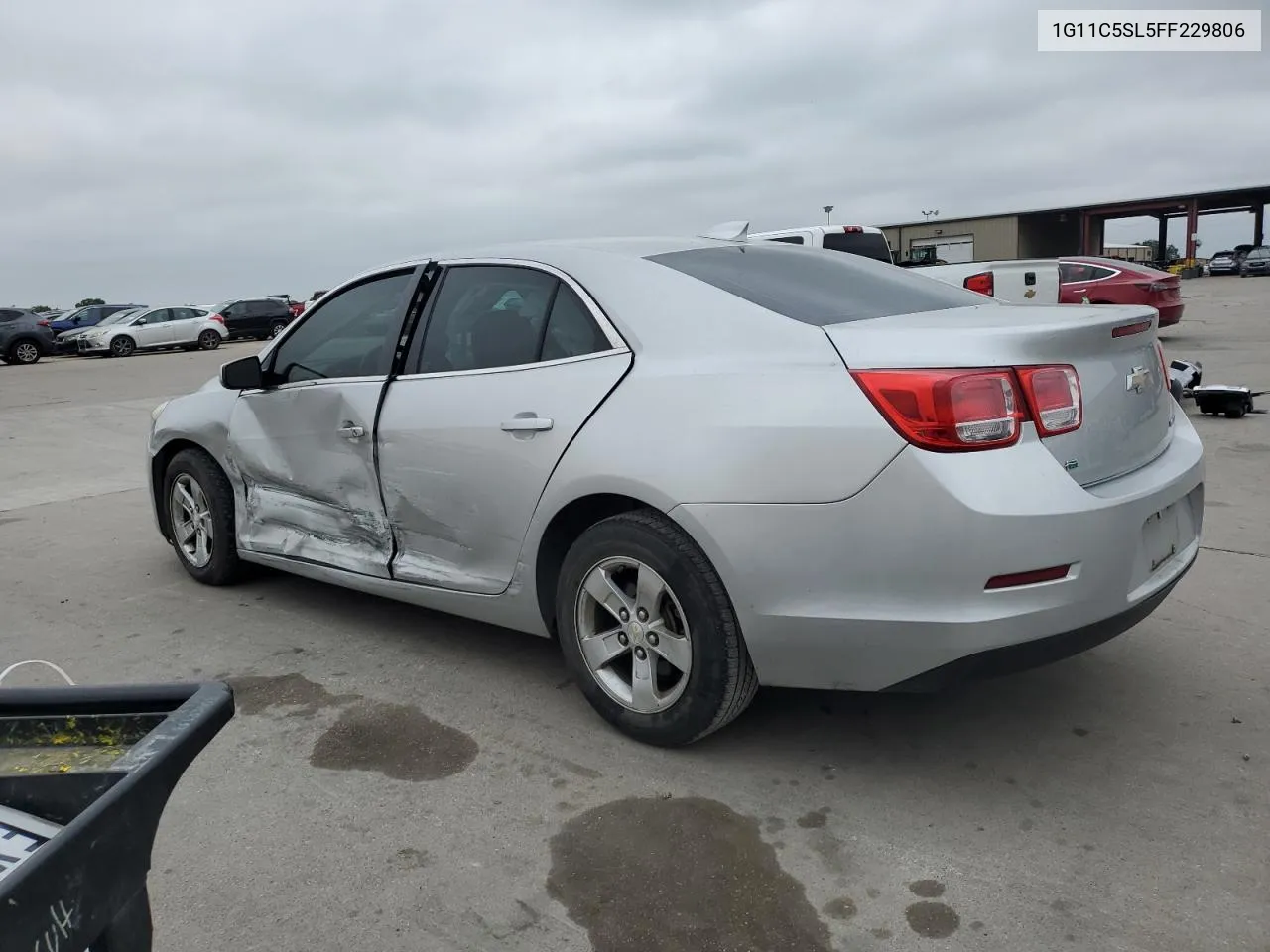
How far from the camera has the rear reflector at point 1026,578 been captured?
2.54 metres

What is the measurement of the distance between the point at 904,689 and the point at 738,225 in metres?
2.65

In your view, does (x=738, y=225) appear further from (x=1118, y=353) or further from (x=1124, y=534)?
(x=1124, y=534)

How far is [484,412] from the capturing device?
137 inches

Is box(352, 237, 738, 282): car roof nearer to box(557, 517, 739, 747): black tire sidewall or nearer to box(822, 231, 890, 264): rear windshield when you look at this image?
box(557, 517, 739, 747): black tire sidewall

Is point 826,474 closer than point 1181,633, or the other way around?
point 826,474

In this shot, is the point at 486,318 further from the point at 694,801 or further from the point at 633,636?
the point at 694,801

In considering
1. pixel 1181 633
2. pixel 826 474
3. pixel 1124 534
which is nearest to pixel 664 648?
pixel 826 474

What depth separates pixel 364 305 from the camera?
424 centimetres

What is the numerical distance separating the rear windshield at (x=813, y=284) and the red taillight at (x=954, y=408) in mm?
390

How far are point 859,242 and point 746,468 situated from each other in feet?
41.6

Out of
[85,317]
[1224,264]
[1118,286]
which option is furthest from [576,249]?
[1224,264]

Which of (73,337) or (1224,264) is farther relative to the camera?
(1224,264)

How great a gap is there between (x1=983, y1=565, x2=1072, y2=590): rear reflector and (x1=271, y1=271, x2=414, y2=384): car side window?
2.40 m

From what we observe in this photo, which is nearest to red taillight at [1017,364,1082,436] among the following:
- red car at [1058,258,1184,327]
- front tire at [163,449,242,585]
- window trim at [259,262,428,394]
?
window trim at [259,262,428,394]
